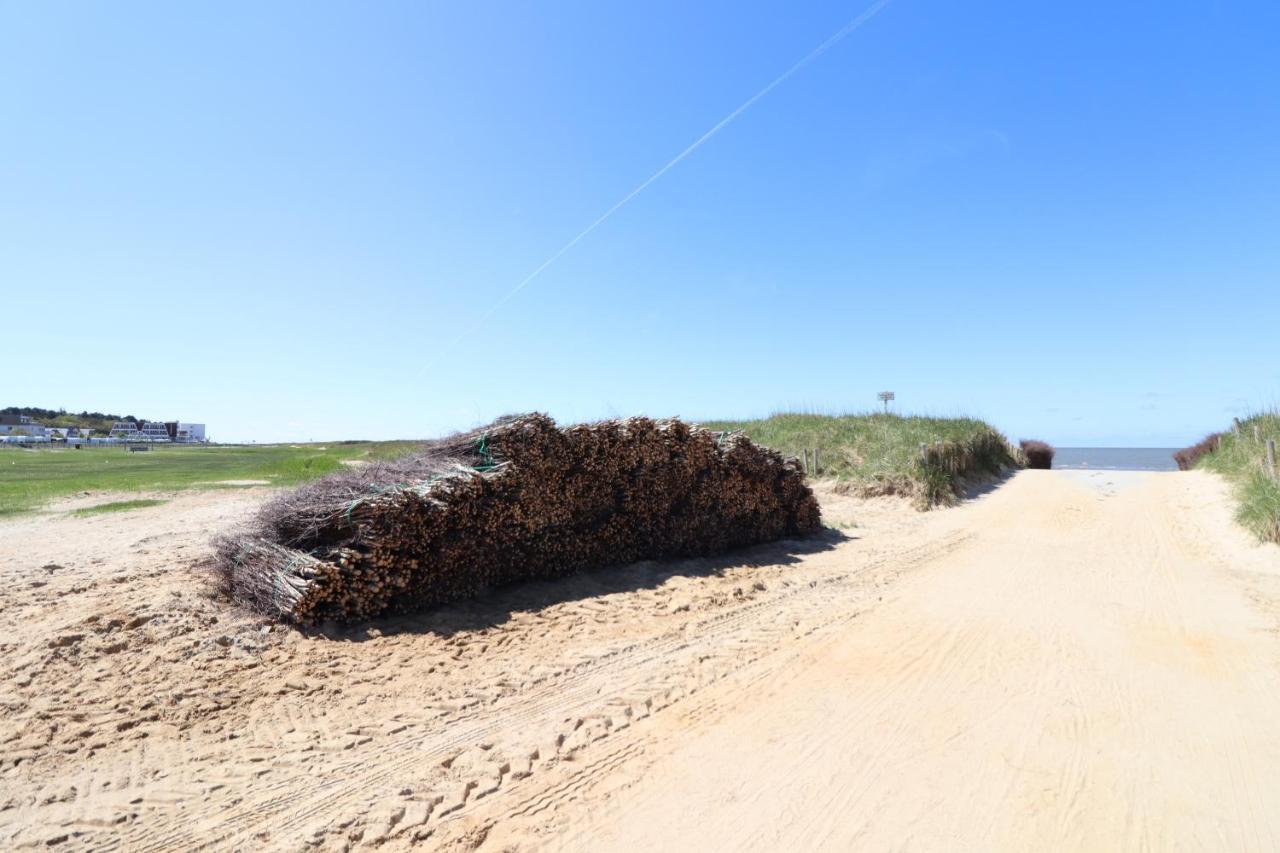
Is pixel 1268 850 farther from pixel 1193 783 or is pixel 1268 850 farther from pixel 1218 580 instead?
pixel 1218 580

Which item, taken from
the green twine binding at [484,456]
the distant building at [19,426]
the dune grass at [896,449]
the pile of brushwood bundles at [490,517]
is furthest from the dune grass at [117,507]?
the distant building at [19,426]

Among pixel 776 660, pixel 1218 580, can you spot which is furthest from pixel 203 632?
pixel 1218 580

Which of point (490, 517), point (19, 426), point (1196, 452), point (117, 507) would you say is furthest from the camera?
→ point (19, 426)

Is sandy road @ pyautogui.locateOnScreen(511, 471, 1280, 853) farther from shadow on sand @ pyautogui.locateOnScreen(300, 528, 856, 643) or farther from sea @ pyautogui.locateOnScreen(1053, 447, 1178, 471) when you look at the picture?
sea @ pyautogui.locateOnScreen(1053, 447, 1178, 471)

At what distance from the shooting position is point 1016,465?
2744cm

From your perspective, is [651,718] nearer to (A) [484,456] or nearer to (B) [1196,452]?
(A) [484,456]

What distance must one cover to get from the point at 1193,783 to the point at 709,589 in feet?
16.7

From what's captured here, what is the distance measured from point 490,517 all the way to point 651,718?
11.9 ft

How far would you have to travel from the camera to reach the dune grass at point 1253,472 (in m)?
9.79

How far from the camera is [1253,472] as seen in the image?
39.9 feet

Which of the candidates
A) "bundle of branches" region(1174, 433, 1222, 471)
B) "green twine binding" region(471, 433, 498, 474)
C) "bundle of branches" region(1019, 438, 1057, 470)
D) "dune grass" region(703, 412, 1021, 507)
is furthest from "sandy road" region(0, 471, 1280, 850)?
"bundle of branches" region(1019, 438, 1057, 470)

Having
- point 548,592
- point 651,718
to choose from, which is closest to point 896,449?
point 548,592

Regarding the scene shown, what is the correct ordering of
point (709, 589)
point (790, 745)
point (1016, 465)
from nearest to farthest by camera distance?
point (790, 745), point (709, 589), point (1016, 465)

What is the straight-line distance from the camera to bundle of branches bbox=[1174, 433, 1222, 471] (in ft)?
77.3
